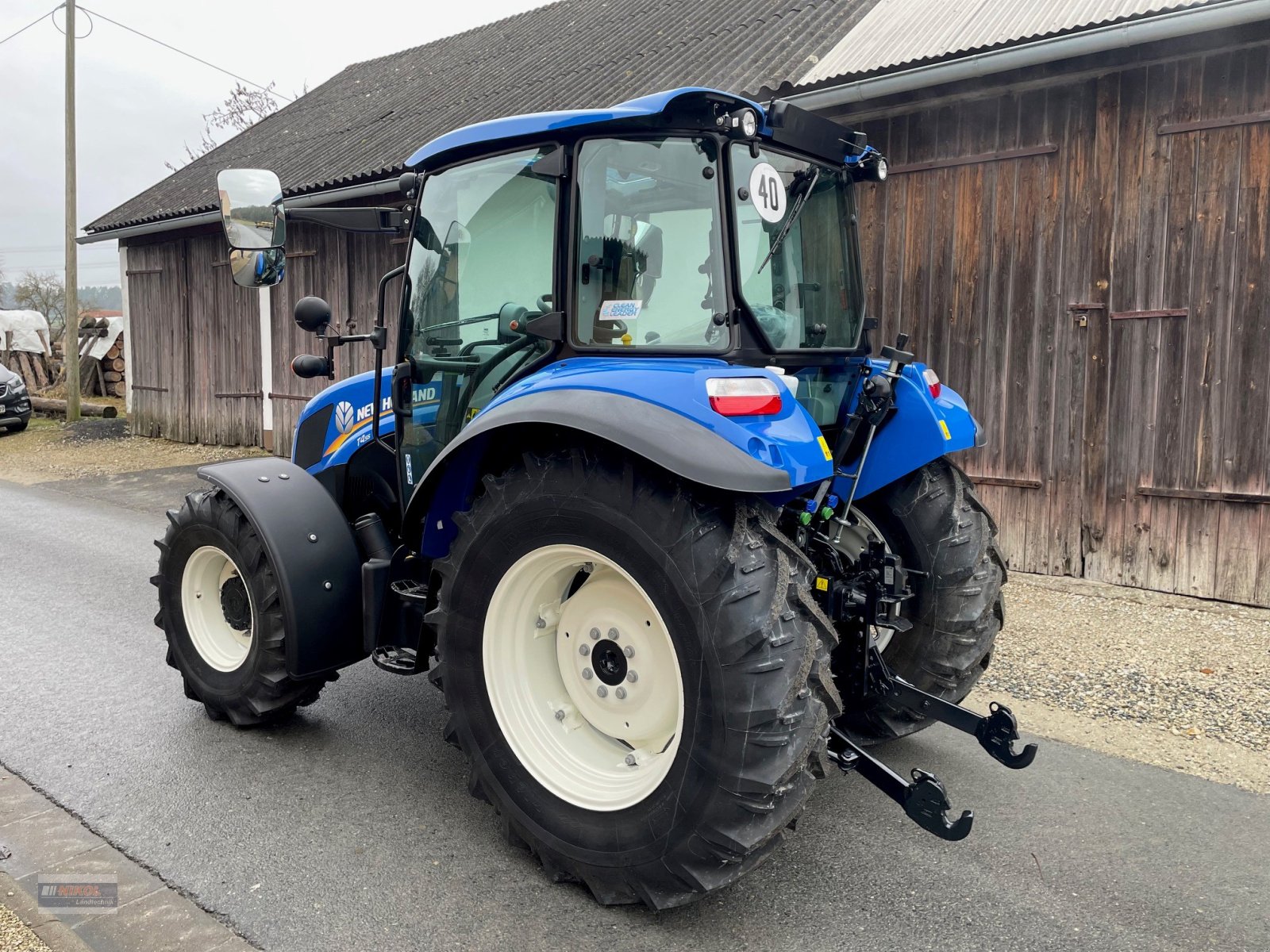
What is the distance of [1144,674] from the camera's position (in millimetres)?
4633

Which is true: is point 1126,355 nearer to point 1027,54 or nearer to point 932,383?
point 1027,54

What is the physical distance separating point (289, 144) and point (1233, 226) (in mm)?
12449

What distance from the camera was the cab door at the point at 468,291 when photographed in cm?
314

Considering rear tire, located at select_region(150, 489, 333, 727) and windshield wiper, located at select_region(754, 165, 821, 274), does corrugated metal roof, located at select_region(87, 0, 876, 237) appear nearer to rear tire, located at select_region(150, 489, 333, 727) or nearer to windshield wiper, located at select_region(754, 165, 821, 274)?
windshield wiper, located at select_region(754, 165, 821, 274)

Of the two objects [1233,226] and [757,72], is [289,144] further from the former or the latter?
[1233,226]

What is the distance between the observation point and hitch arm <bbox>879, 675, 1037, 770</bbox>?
3035 mm

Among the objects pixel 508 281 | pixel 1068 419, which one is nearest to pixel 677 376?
pixel 508 281

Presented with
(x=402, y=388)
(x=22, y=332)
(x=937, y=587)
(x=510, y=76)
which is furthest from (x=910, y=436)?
(x=22, y=332)

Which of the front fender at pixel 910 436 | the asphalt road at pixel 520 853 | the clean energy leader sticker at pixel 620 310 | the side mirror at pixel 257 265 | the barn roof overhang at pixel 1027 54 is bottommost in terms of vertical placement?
the asphalt road at pixel 520 853

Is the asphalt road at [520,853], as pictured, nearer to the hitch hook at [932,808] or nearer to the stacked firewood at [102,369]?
the hitch hook at [932,808]

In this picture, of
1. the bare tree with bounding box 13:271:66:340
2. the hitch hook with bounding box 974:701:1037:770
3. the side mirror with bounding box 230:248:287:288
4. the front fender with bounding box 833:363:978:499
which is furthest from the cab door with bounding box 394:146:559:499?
the bare tree with bounding box 13:271:66:340

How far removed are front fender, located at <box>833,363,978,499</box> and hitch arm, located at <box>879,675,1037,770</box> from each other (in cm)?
71

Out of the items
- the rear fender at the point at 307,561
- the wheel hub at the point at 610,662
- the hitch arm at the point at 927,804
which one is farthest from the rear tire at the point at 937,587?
the rear fender at the point at 307,561

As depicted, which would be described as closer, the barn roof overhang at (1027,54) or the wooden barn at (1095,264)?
the barn roof overhang at (1027,54)
